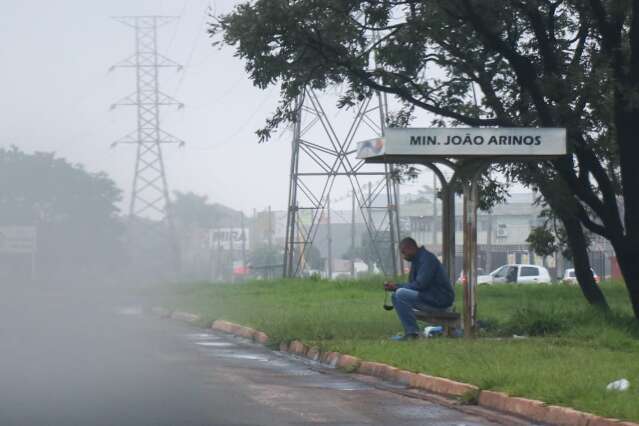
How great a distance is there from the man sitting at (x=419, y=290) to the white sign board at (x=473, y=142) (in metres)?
1.56

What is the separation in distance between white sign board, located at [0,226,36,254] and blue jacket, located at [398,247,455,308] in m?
64.9

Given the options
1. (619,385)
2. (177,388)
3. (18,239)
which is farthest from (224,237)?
(619,385)

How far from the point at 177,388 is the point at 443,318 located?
671 centimetres

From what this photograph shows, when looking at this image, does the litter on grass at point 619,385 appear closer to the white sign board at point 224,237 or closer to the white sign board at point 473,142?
the white sign board at point 473,142

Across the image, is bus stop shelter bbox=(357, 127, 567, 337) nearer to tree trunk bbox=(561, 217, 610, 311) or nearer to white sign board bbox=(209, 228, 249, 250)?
tree trunk bbox=(561, 217, 610, 311)

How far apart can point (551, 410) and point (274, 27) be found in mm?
11342

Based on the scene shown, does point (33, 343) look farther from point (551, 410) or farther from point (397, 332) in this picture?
point (551, 410)

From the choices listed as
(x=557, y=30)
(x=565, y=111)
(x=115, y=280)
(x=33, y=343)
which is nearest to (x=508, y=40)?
(x=557, y=30)

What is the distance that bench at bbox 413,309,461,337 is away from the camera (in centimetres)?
1819

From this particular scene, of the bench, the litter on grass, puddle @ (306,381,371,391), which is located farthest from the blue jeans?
the litter on grass

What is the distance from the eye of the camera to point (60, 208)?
8800cm

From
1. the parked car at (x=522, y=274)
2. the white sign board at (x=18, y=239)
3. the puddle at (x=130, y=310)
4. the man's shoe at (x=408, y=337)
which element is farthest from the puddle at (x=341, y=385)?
the white sign board at (x=18, y=239)

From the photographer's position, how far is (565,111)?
2059 centimetres

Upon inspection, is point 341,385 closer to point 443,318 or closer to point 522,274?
point 443,318
